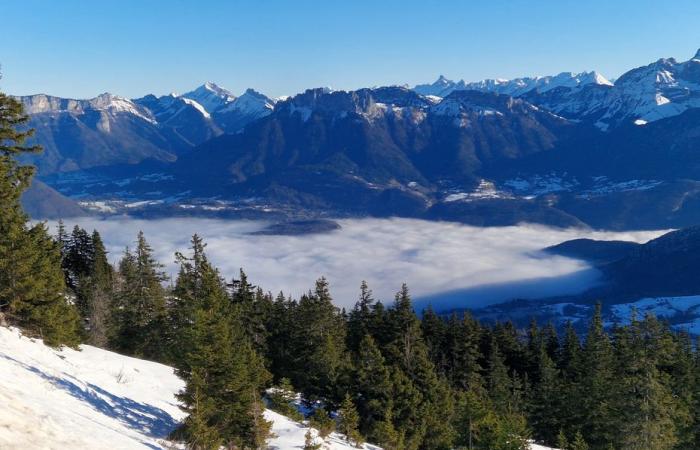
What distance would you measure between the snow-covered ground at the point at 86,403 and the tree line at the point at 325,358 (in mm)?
1880

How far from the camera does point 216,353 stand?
87.0 ft

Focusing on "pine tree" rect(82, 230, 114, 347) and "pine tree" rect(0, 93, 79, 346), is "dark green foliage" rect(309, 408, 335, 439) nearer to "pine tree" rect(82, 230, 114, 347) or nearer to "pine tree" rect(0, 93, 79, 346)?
"pine tree" rect(0, 93, 79, 346)

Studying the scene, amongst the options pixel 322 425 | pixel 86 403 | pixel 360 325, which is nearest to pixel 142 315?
pixel 360 325

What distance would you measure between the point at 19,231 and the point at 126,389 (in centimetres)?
1194

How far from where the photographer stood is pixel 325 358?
51562 millimetres

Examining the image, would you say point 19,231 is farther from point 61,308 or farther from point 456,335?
point 456,335

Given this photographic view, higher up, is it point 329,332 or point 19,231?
point 19,231

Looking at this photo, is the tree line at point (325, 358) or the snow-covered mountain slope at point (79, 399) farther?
the tree line at point (325, 358)

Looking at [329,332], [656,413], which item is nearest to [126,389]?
[329,332]

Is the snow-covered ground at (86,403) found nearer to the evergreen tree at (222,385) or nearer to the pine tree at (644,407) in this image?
the evergreen tree at (222,385)

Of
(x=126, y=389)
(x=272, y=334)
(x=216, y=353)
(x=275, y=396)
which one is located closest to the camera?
(x=216, y=353)

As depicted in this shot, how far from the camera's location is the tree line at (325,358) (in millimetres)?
28059

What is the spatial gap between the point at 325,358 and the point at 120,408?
26.3 m

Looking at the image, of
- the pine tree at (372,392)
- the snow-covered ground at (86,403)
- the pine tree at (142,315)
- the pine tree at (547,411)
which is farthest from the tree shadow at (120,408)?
the pine tree at (547,411)
